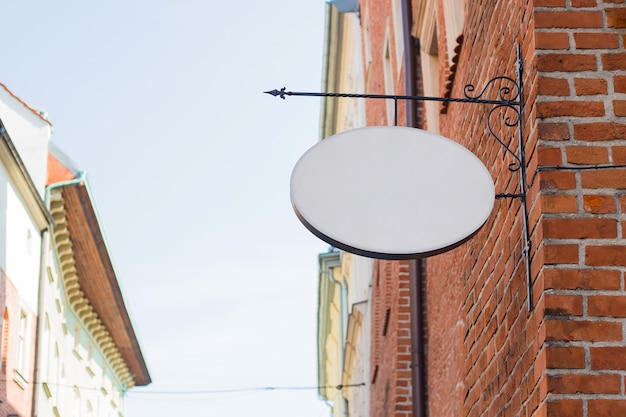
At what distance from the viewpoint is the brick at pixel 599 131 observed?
14.3ft

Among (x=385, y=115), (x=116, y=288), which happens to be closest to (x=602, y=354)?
(x=385, y=115)

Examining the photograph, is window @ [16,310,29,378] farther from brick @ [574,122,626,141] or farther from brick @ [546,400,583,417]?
brick @ [546,400,583,417]

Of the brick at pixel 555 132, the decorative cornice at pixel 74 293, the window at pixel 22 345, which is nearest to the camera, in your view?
the brick at pixel 555 132

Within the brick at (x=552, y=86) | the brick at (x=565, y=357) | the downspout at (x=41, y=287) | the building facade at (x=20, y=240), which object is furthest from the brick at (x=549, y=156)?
the downspout at (x=41, y=287)

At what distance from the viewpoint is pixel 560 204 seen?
427 cm

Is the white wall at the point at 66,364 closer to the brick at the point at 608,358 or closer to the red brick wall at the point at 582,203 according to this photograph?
the red brick wall at the point at 582,203

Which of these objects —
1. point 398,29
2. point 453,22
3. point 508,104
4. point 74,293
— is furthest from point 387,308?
point 74,293

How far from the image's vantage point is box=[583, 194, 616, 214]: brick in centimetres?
425

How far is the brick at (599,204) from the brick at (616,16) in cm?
71

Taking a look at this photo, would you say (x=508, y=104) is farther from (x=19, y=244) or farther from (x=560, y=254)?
(x=19, y=244)

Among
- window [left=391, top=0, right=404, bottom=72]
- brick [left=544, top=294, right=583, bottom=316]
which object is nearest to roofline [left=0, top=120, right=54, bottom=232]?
window [left=391, top=0, right=404, bottom=72]

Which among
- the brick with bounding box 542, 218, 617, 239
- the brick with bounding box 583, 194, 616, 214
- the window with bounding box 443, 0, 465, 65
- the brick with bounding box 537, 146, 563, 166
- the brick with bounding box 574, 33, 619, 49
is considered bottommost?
the brick with bounding box 542, 218, 617, 239

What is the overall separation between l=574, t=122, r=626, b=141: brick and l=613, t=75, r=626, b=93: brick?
139 mm

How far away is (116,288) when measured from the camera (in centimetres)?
2625
